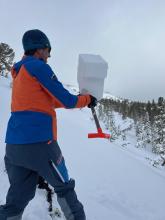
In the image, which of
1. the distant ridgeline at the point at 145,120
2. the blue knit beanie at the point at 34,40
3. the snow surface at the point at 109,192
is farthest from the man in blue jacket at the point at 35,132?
the distant ridgeline at the point at 145,120

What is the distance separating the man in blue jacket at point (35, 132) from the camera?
2.56 m

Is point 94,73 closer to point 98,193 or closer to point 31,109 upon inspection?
point 31,109

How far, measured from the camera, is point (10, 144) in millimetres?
2668

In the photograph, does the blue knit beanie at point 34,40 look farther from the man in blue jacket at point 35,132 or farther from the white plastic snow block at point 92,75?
the white plastic snow block at point 92,75

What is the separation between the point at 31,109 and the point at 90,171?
122 inches

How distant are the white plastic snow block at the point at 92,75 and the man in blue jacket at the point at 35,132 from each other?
20.5 inches

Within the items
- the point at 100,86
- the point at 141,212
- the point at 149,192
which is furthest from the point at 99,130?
the point at 149,192

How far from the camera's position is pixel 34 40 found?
273 centimetres

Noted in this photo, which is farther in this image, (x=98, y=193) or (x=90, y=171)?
(x=90, y=171)

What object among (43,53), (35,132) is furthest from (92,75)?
(35,132)

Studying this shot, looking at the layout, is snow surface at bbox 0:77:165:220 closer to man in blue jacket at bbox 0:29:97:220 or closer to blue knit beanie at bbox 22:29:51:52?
man in blue jacket at bbox 0:29:97:220

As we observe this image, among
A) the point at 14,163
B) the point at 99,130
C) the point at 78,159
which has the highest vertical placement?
the point at 99,130

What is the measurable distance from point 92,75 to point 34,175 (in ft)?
3.98

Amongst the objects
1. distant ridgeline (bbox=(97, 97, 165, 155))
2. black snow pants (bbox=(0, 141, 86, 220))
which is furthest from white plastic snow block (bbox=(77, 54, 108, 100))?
distant ridgeline (bbox=(97, 97, 165, 155))
